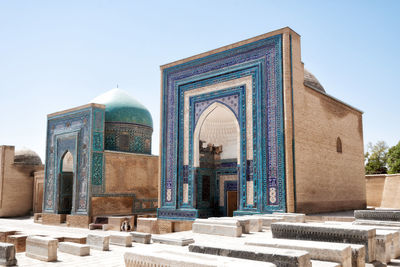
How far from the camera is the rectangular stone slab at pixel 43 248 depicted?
14.3 feet

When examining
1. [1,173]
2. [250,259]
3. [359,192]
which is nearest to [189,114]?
[359,192]

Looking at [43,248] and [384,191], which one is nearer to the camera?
[43,248]

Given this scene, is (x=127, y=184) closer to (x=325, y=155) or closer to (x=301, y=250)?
(x=325, y=155)

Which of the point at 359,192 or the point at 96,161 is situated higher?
the point at 96,161

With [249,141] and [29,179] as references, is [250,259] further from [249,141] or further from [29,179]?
[29,179]

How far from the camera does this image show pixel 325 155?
1067cm

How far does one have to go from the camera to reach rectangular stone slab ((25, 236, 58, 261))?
4.37 metres

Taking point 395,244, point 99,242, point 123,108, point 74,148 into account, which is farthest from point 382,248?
point 123,108

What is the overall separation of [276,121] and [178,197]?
3898 millimetres

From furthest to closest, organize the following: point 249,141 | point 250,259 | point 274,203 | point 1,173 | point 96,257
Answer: point 1,173 → point 249,141 → point 274,203 → point 96,257 → point 250,259

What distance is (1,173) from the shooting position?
19422 millimetres

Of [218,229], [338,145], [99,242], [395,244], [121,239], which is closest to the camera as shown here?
[395,244]

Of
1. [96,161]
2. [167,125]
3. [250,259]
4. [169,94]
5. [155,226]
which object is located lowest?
[155,226]

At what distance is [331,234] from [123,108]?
14.8 metres
